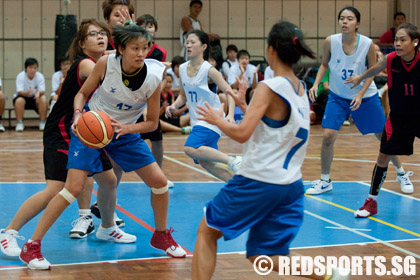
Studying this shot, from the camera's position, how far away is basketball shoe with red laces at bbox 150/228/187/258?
478cm

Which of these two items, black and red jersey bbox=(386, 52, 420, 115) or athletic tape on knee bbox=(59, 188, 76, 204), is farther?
black and red jersey bbox=(386, 52, 420, 115)

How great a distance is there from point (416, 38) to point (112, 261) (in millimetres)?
3307

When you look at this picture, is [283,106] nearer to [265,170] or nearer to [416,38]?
[265,170]

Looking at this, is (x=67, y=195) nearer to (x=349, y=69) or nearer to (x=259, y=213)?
(x=259, y=213)

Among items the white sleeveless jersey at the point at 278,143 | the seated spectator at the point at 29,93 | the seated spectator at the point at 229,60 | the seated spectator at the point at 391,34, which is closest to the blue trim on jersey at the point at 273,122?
the white sleeveless jersey at the point at 278,143

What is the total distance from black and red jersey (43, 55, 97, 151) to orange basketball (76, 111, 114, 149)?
556mm

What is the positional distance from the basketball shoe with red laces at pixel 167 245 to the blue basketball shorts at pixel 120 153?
1.71ft

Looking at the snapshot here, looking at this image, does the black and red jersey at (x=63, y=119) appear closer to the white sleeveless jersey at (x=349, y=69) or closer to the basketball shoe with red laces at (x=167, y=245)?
the basketball shoe with red laces at (x=167, y=245)

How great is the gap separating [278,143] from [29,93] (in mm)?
11533

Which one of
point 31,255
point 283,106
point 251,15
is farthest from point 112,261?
point 251,15

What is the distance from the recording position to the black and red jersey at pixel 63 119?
4906 mm

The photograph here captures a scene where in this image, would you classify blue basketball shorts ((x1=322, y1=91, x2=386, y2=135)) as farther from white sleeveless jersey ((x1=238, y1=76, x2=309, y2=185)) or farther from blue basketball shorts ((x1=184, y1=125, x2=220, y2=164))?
white sleeveless jersey ((x1=238, y1=76, x2=309, y2=185))

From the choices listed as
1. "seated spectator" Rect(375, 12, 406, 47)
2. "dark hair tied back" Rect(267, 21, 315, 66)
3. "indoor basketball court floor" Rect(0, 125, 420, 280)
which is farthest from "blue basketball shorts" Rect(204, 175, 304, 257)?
"seated spectator" Rect(375, 12, 406, 47)

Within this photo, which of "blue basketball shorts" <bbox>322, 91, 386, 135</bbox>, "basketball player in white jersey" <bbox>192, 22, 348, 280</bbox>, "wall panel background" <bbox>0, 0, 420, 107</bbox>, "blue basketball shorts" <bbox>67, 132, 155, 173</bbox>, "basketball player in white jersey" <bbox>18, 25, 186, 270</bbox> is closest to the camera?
"basketball player in white jersey" <bbox>192, 22, 348, 280</bbox>
